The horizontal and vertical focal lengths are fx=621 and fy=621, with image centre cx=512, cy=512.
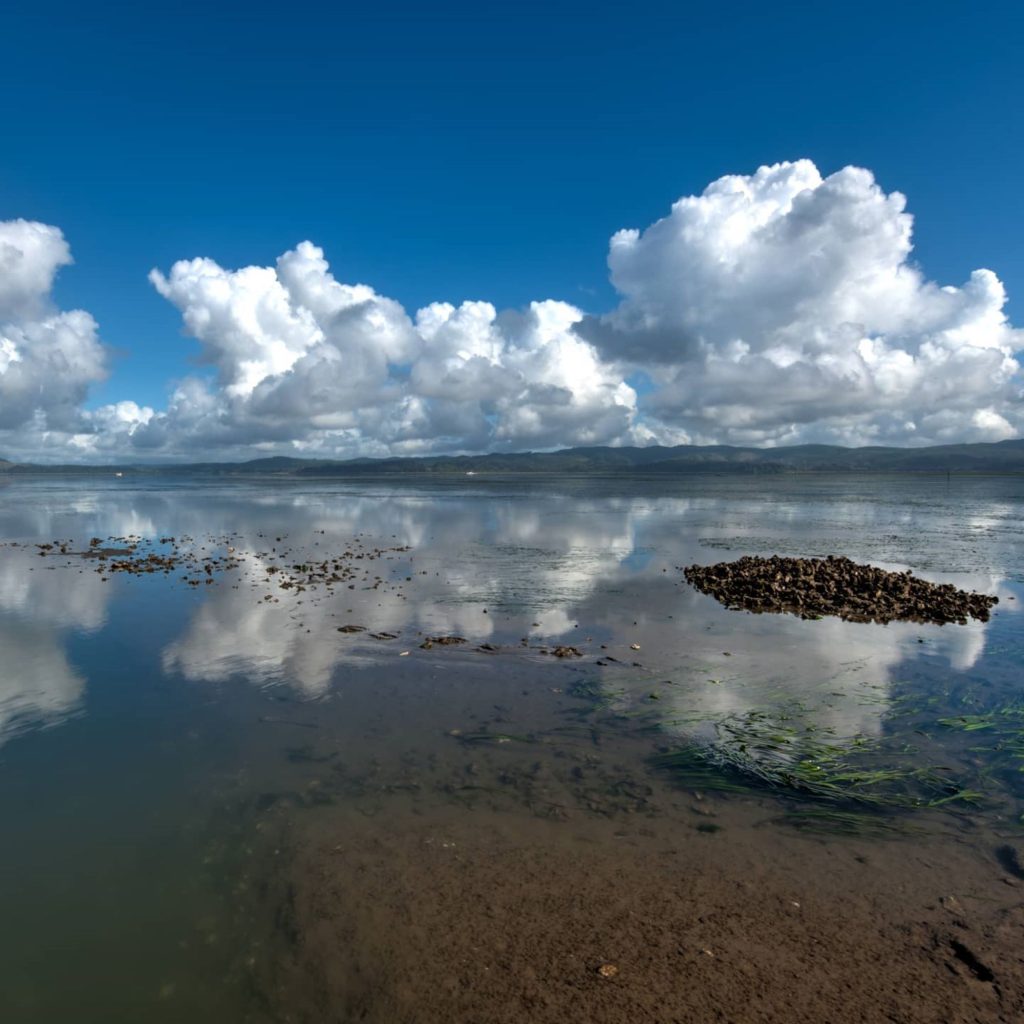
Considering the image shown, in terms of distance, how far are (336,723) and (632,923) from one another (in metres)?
7.18

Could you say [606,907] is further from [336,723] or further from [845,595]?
[845,595]

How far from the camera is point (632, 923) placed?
23.0 ft

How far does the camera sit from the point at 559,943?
6750mm

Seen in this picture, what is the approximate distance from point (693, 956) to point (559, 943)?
1414 mm

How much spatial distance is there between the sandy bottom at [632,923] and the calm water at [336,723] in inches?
21.7

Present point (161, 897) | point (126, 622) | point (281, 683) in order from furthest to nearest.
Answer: point (126, 622)
point (281, 683)
point (161, 897)

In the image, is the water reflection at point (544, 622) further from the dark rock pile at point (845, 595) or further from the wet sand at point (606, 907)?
the wet sand at point (606, 907)

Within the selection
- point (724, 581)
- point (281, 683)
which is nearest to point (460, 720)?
point (281, 683)

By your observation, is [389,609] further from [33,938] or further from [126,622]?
[33,938]

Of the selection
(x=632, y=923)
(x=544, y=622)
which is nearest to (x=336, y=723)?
(x=632, y=923)

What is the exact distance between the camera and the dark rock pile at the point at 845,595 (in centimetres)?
2138

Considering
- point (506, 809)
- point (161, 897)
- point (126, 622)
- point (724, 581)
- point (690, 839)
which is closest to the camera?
point (161, 897)

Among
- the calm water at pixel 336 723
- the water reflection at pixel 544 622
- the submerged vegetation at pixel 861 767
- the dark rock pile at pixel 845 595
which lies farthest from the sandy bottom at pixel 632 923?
the dark rock pile at pixel 845 595

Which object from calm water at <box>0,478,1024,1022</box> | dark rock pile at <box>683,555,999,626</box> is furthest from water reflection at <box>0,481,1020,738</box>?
dark rock pile at <box>683,555,999,626</box>
